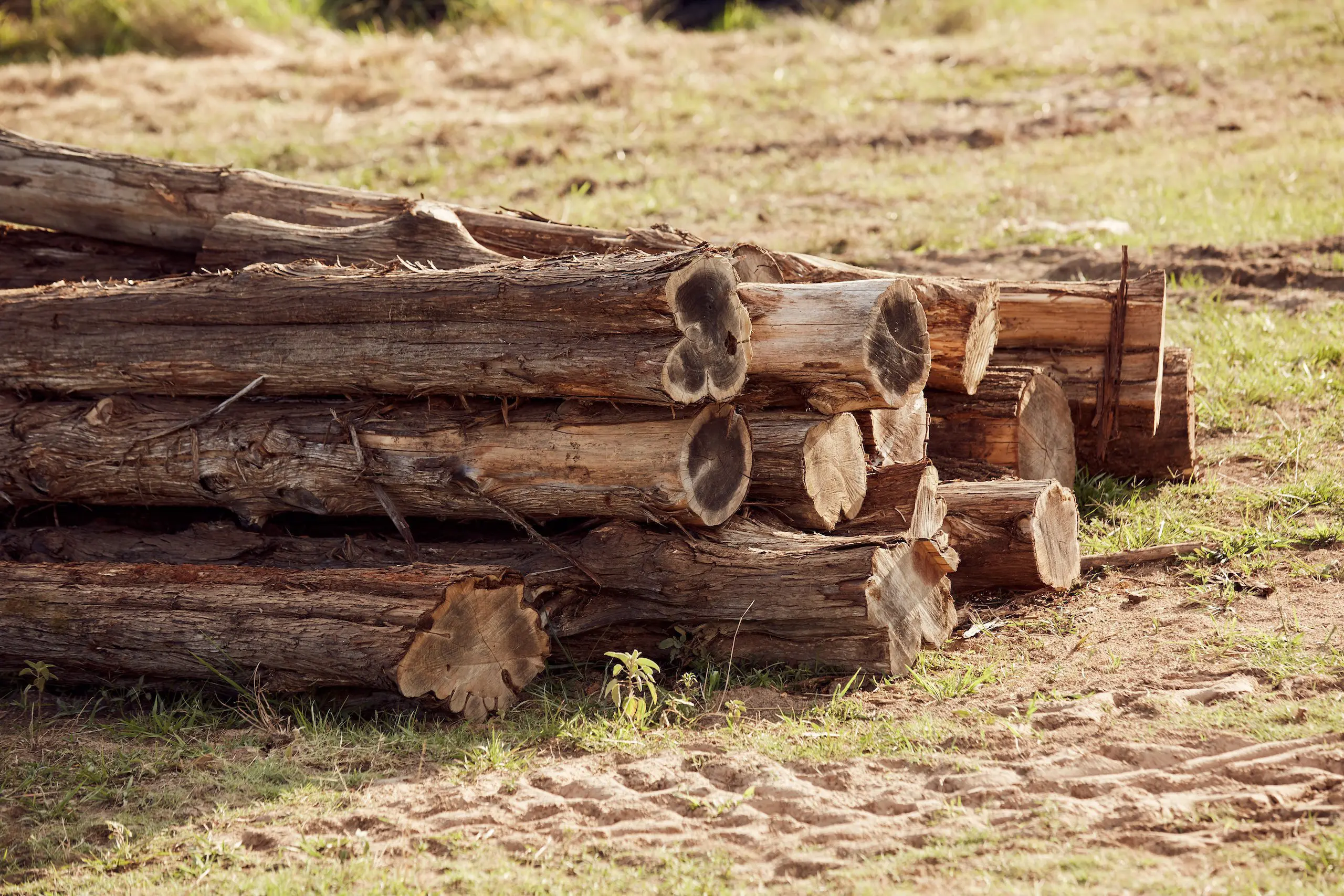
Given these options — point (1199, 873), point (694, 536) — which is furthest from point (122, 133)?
point (1199, 873)

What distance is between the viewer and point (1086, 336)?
5.48 m

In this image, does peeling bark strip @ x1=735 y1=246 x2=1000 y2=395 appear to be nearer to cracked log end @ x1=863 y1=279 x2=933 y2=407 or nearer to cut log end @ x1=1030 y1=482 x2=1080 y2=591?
cracked log end @ x1=863 y1=279 x2=933 y2=407

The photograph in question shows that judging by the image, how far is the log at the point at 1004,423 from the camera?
519 centimetres

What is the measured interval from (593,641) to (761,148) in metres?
7.57

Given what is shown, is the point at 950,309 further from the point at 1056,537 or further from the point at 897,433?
the point at 1056,537

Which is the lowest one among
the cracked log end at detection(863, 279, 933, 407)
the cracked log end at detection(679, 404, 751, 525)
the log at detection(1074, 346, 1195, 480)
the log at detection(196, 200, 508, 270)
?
the log at detection(1074, 346, 1195, 480)

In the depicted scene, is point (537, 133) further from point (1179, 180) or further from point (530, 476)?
point (530, 476)

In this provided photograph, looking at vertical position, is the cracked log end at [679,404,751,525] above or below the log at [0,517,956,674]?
above

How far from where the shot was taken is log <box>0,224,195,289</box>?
6.04 m

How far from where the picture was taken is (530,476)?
171 inches

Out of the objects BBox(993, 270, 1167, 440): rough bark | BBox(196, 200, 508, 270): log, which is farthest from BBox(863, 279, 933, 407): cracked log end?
BBox(196, 200, 508, 270): log

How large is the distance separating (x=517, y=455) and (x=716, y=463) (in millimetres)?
675

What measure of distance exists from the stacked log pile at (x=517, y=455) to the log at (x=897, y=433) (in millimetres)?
14

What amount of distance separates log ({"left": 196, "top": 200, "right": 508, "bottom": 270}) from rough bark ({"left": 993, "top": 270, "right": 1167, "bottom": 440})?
2.21m
